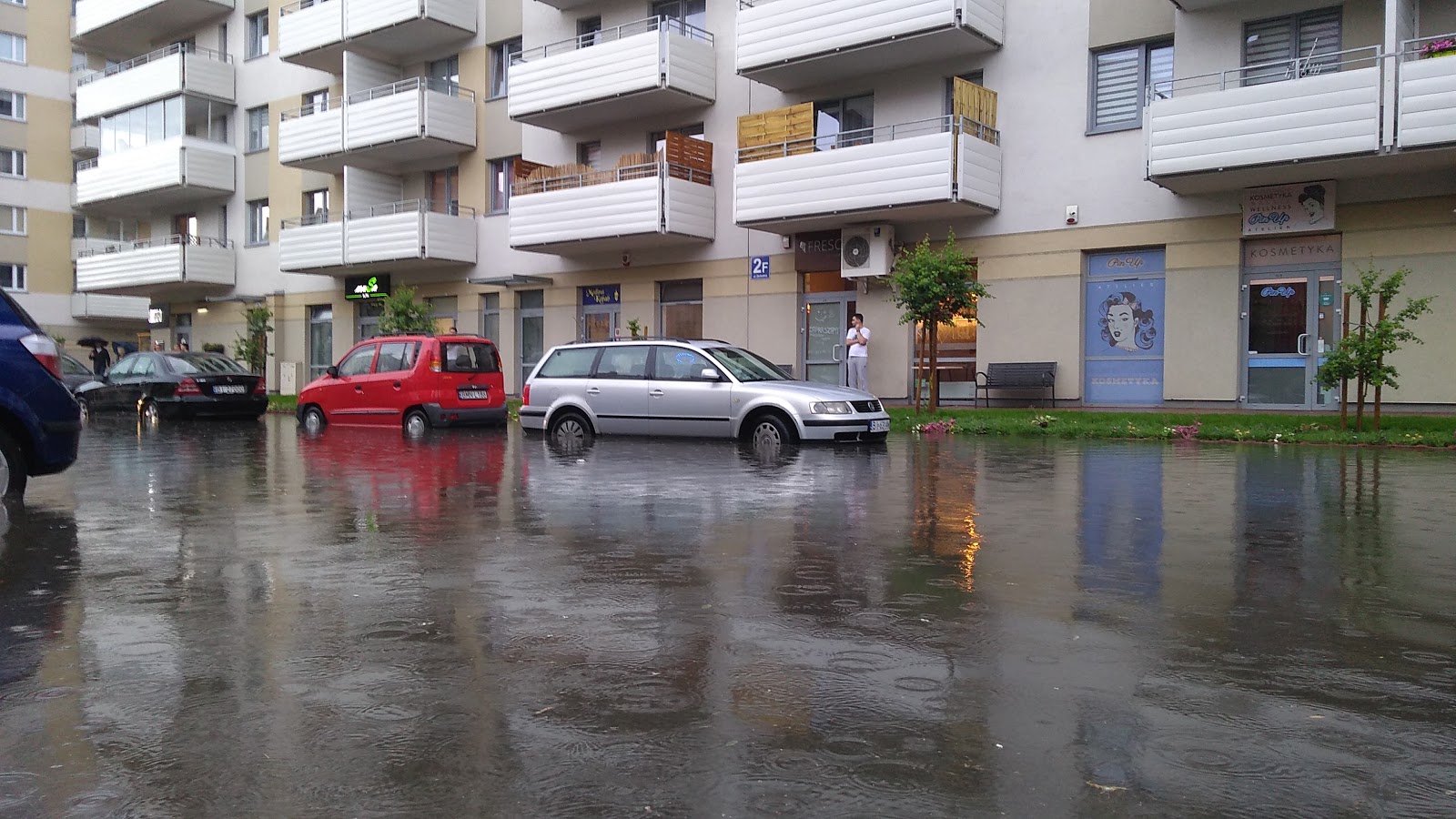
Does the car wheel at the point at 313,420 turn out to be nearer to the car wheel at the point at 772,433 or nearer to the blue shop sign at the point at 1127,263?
the car wheel at the point at 772,433

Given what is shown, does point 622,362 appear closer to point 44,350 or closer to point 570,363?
point 570,363

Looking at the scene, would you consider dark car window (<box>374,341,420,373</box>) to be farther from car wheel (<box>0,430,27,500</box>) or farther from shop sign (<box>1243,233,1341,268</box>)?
shop sign (<box>1243,233,1341,268</box>)

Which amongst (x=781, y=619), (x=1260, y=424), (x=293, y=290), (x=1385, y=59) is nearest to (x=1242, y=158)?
(x=1385, y=59)

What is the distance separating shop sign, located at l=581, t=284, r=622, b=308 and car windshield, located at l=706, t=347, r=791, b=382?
13782mm

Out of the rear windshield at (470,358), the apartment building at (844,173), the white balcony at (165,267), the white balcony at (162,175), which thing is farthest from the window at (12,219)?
the rear windshield at (470,358)

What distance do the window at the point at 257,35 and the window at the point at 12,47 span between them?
53.7 ft

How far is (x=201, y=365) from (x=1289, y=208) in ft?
74.4

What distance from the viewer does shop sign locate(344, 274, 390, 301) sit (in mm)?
36188

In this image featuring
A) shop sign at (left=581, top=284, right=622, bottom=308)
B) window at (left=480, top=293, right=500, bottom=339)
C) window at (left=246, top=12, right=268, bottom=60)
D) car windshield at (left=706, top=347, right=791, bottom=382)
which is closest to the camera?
car windshield at (left=706, top=347, right=791, bottom=382)

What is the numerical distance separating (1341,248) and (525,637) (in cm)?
1904

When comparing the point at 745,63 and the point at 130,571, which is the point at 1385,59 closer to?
the point at 745,63

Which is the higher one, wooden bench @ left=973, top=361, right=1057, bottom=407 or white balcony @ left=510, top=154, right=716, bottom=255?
white balcony @ left=510, top=154, right=716, bottom=255

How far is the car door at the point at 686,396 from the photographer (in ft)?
54.1

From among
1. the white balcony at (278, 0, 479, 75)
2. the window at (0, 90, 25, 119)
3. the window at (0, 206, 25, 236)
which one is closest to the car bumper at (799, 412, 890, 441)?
the white balcony at (278, 0, 479, 75)
